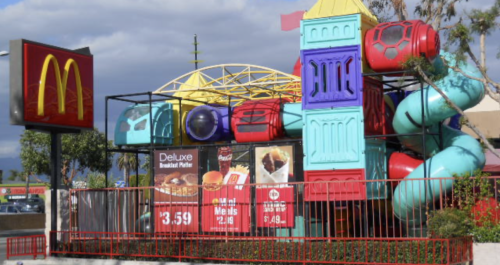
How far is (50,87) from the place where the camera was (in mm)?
17547

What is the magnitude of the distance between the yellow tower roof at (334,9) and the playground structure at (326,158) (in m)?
0.03

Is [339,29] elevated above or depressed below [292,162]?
above

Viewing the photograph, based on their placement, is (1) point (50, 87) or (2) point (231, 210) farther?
(2) point (231, 210)

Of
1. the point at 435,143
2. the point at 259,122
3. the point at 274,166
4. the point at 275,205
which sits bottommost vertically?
the point at 275,205

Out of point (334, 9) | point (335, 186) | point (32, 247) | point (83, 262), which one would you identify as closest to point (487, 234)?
point (335, 186)

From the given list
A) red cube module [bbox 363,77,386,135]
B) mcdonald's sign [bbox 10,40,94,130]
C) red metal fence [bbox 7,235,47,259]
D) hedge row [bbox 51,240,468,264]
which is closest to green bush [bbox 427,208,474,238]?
hedge row [bbox 51,240,468,264]

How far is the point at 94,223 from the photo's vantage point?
19.0 m

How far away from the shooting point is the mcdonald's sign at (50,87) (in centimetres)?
1675

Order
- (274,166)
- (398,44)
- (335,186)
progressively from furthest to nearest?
(274,166) < (335,186) < (398,44)

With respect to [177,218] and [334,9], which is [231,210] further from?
[334,9]

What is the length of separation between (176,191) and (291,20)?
601 centimetres

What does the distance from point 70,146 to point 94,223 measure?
42557 millimetres

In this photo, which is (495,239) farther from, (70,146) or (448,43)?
(70,146)

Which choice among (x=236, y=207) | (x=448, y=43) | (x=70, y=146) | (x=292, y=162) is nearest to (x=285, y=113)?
(x=292, y=162)
